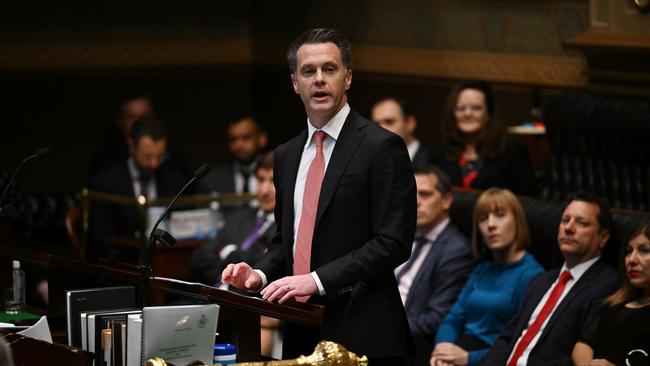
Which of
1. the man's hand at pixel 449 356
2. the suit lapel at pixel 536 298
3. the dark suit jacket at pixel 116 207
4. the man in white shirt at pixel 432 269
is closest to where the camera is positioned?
the suit lapel at pixel 536 298

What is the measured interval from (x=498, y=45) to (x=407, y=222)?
557cm

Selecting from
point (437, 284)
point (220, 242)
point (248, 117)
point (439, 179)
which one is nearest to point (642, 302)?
point (437, 284)

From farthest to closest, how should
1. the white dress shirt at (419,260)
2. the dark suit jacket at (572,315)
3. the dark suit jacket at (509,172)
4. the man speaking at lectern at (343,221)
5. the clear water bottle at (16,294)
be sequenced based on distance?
the dark suit jacket at (509,172) < the white dress shirt at (419,260) < the dark suit jacket at (572,315) < the clear water bottle at (16,294) < the man speaking at lectern at (343,221)

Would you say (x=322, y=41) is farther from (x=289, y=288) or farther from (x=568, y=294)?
(x=568, y=294)

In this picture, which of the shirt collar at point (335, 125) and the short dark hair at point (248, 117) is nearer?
the shirt collar at point (335, 125)

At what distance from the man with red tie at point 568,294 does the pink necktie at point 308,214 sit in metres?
1.78

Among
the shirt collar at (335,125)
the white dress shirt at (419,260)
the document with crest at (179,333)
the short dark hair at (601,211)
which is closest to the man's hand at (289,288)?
the document with crest at (179,333)

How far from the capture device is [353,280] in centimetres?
391

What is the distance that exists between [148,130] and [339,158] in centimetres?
481

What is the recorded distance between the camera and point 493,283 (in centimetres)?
611

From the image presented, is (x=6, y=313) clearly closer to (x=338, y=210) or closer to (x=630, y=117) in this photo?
(x=338, y=210)

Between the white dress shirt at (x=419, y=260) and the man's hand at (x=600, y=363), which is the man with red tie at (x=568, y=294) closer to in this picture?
the man's hand at (x=600, y=363)

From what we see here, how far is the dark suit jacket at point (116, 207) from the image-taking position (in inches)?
326

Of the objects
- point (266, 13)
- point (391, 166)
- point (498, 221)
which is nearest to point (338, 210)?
point (391, 166)
